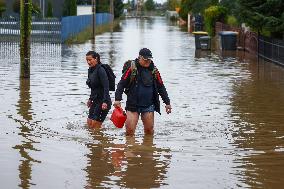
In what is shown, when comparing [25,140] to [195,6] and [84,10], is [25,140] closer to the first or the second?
[195,6]

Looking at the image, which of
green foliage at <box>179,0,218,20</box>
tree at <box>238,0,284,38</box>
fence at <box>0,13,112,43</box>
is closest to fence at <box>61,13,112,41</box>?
fence at <box>0,13,112,43</box>

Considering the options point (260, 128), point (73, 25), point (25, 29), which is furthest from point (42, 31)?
point (260, 128)

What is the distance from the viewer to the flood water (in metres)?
8.77

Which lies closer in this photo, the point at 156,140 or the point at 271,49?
the point at 156,140

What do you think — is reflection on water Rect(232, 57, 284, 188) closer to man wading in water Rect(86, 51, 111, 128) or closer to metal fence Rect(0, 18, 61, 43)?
man wading in water Rect(86, 51, 111, 128)

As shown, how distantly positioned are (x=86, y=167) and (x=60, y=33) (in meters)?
33.4

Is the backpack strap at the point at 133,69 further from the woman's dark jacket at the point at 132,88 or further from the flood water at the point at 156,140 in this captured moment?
the flood water at the point at 156,140

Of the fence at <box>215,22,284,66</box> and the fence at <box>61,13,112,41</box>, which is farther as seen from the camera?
the fence at <box>61,13,112,41</box>

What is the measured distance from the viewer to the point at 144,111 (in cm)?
1127

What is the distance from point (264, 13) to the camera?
28.1m

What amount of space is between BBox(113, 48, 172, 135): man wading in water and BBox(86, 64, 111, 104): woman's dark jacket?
0.48 m

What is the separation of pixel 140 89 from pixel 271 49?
1882 cm

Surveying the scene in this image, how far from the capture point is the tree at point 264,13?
88.8ft

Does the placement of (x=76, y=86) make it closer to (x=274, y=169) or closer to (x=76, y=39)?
(x=274, y=169)
